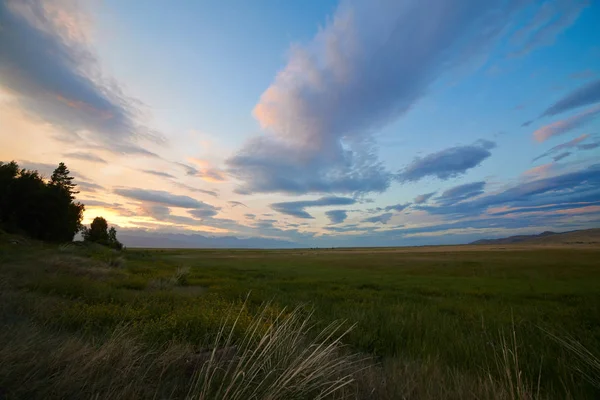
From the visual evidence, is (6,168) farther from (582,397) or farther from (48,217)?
(582,397)

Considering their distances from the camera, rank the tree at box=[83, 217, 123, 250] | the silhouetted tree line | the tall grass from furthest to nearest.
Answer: the tree at box=[83, 217, 123, 250]
the silhouetted tree line
the tall grass

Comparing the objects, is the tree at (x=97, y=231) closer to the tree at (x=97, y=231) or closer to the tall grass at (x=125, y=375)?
the tree at (x=97, y=231)

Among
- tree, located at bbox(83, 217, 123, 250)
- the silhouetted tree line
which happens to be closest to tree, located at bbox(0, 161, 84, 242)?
the silhouetted tree line

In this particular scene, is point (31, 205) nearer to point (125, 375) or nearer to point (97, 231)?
point (97, 231)

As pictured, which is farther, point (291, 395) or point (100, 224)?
point (100, 224)

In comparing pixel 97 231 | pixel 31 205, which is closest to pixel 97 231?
pixel 97 231

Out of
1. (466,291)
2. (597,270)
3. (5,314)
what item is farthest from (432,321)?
(597,270)

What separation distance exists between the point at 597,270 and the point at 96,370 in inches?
1757

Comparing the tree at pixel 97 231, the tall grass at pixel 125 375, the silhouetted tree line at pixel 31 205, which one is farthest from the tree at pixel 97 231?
the tall grass at pixel 125 375

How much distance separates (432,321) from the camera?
9328 millimetres

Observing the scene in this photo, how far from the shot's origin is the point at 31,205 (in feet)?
147

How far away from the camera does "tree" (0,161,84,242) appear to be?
42.8 metres

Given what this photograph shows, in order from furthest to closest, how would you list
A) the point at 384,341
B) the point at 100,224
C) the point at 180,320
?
the point at 100,224, the point at 384,341, the point at 180,320

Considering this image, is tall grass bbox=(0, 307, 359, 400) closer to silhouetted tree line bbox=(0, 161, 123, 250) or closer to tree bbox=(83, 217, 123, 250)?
silhouetted tree line bbox=(0, 161, 123, 250)
